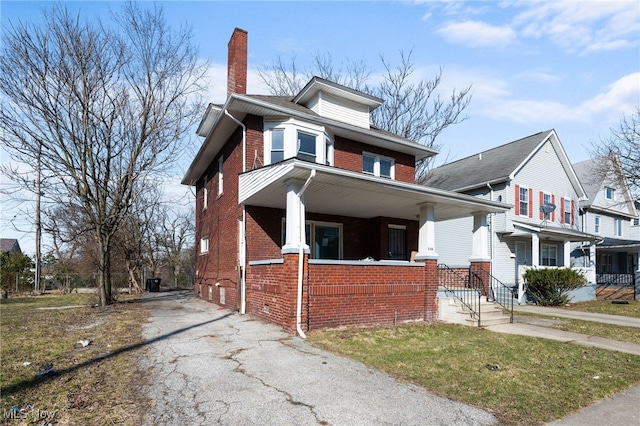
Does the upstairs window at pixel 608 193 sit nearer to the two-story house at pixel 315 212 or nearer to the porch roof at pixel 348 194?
the two-story house at pixel 315 212

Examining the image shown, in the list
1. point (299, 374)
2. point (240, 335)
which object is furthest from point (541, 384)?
point (240, 335)

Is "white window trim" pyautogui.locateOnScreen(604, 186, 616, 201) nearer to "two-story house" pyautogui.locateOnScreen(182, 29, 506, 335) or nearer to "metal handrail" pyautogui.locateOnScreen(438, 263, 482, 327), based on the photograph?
"two-story house" pyautogui.locateOnScreen(182, 29, 506, 335)

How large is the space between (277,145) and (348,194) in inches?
127

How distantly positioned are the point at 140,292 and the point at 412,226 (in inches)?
678

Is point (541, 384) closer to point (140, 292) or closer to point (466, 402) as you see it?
point (466, 402)

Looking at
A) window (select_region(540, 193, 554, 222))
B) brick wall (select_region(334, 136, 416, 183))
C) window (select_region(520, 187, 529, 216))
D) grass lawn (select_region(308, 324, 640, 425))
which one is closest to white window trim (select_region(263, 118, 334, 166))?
brick wall (select_region(334, 136, 416, 183))

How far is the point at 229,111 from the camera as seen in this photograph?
467 inches

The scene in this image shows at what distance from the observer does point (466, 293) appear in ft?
37.9

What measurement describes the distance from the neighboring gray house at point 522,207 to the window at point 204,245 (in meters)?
12.9

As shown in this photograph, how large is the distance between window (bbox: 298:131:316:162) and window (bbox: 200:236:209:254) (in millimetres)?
7237

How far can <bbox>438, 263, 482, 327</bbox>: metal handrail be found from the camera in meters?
10.8

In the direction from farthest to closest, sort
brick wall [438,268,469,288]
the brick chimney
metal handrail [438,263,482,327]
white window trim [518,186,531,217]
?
white window trim [518,186,531,217]
the brick chimney
brick wall [438,268,469,288]
metal handrail [438,263,482,327]

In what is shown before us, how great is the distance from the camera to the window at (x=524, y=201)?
856 inches

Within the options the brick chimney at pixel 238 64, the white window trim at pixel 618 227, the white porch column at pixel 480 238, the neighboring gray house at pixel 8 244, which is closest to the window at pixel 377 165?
the white porch column at pixel 480 238
